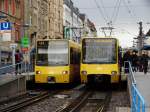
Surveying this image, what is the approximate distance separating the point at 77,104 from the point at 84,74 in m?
7.53

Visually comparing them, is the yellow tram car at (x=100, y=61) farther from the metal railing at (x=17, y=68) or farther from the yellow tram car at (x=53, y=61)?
the metal railing at (x=17, y=68)

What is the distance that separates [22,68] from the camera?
120 feet

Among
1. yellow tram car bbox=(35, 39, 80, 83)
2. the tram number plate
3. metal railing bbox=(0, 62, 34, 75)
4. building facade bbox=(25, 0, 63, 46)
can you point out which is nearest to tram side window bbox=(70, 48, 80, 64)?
yellow tram car bbox=(35, 39, 80, 83)

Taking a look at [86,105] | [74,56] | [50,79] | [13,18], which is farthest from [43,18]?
[86,105]

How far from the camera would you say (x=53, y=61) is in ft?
111

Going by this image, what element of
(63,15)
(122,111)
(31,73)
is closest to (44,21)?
(63,15)

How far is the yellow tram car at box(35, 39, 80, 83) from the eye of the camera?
1321 inches

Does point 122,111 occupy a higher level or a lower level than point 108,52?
lower

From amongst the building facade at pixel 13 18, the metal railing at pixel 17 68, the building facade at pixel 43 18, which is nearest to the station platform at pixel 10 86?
the metal railing at pixel 17 68

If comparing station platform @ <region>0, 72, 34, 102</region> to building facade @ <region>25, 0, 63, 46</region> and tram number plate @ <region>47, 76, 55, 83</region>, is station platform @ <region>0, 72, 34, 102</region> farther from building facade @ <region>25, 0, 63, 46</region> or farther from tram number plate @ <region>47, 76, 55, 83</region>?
building facade @ <region>25, 0, 63, 46</region>

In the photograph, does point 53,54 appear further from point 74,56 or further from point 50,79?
point 74,56

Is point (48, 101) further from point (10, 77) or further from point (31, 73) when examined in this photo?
point (31, 73)

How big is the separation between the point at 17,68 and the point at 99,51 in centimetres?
585

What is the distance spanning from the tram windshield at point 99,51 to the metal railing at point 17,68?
4.48m
